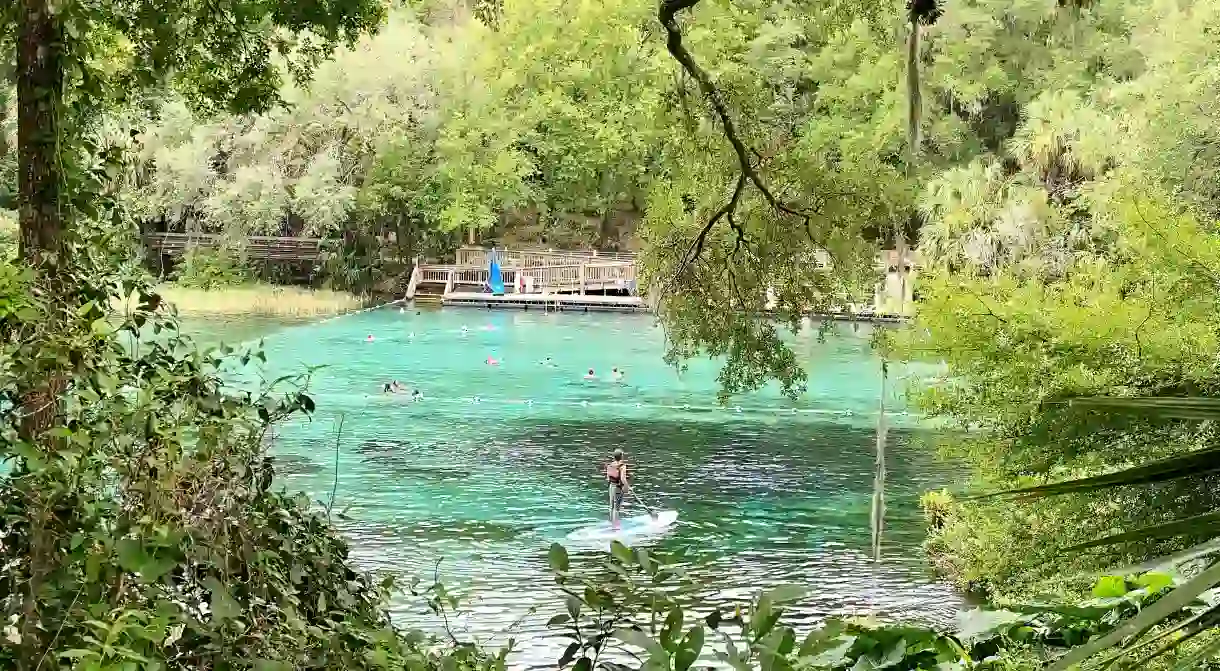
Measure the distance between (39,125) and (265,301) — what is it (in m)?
18.8

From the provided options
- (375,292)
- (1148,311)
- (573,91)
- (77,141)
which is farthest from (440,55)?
(77,141)

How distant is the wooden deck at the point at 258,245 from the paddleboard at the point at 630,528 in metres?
12.7

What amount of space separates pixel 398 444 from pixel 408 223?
10.4 metres

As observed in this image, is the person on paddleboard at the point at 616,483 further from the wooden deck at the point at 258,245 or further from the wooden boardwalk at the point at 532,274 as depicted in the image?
the wooden deck at the point at 258,245

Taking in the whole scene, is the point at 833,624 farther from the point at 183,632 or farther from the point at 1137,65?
the point at 1137,65

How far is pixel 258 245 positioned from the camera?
20.5 metres

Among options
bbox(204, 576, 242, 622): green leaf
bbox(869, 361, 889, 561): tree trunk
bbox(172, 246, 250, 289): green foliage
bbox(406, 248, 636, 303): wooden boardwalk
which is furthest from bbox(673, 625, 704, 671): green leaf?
bbox(172, 246, 250, 289): green foliage

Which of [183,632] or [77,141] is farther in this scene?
[77,141]

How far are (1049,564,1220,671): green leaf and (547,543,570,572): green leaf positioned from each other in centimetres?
80

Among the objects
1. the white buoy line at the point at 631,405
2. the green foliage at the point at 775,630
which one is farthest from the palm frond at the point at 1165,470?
the white buoy line at the point at 631,405

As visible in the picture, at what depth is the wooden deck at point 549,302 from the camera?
20.6m

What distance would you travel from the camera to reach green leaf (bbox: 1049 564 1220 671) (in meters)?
0.39

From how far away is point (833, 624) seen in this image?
1.08 meters

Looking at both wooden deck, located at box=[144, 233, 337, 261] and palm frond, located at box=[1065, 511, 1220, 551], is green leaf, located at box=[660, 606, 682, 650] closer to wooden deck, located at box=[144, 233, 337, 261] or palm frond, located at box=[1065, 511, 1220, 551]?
palm frond, located at box=[1065, 511, 1220, 551]
